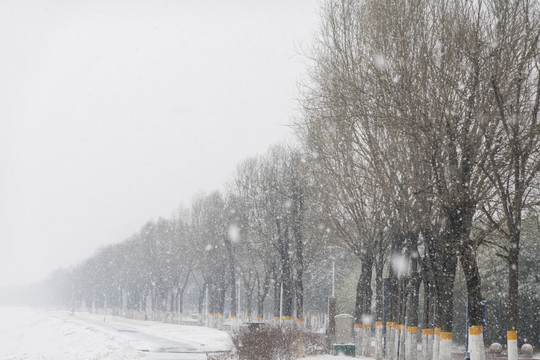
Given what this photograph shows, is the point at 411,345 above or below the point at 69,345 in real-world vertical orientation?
above

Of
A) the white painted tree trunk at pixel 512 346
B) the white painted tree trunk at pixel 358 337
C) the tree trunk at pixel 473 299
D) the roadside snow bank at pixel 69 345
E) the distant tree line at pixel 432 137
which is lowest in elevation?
the roadside snow bank at pixel 69 345

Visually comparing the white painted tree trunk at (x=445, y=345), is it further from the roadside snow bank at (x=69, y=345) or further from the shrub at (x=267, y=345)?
the roadside snow bank at (x=69, y=345)

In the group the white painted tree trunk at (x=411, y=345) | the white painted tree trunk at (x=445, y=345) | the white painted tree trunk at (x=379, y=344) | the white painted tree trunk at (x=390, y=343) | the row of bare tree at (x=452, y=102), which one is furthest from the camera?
the white painted tree trunk at (x=379, y=344)

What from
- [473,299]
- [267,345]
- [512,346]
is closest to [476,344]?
[512,346]

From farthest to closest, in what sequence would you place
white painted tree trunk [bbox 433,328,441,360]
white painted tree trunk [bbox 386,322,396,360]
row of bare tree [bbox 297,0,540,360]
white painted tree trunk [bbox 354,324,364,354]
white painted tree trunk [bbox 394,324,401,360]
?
white painted tree trunk [bbox 354,324,364,354] → white painted tree trunk [bbox 386,322,396,360] → white painted tree trunk [bbox 394,324,401,360] → white painted tree trunk [bbox 433,328,441,360] → row of bare tree [bbox 297,0,540,360]

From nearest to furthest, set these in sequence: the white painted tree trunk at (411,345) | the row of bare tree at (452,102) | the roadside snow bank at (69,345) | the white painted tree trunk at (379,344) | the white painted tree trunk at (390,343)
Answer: the row of bare tree at (452,102) → the white painted tree trunk at (411,345) → the white painted tree trunk at (390,343) → the white painted tree trunk at (379,344) → the roadside snow bank at (69,345)

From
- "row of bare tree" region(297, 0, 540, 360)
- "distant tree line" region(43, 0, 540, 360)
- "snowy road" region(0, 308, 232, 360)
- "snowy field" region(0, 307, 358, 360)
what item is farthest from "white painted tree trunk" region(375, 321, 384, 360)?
"snowy road" region(0, 308, 232, 360)

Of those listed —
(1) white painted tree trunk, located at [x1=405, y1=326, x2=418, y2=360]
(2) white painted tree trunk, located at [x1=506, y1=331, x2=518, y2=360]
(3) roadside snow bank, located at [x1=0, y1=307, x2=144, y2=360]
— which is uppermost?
(2) white painted tree trunk, located at [x1=506, y1=331, x2=518, y2=360]

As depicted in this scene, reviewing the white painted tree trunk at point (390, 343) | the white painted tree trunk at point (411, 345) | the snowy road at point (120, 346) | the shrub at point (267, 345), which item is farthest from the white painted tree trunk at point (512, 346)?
the snowy road at point (120, 346)

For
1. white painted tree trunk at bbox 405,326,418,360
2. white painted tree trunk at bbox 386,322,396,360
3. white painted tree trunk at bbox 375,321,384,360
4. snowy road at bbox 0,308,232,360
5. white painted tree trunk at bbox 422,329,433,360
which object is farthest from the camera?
snowy road at bbox 0,308,232,360

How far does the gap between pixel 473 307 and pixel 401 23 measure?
776 cm

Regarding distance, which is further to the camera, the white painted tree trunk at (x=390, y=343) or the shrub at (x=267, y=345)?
the white painted tree trunk at (x=390, y=343)

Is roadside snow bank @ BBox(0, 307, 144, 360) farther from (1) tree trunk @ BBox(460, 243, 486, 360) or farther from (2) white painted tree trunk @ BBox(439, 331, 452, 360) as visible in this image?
(1) tree trunk @ BBox(460, 243, 486, 360)

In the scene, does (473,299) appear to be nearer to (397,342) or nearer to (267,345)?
(267,345)
